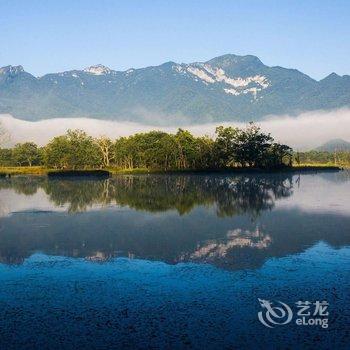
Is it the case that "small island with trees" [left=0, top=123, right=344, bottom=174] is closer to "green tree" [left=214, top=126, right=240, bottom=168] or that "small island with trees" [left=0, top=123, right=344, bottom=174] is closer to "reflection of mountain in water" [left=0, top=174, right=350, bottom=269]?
"green tree" [left=214, top=126, right=240, bottom=168]

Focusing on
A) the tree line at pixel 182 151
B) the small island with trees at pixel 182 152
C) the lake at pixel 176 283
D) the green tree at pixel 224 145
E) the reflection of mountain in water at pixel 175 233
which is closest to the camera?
the lake at pixel 176 283

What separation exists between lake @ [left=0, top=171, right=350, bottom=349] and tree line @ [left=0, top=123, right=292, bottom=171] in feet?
390

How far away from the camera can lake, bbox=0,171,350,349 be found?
572 inches

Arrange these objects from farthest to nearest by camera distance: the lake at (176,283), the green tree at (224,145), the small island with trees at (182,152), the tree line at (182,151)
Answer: the tree line at (182,151) → the small island with trees at (182,152) → the green tree at (224,145) → the lake at (176,283)

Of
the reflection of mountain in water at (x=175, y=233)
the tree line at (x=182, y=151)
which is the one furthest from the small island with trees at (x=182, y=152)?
the reflection of mountain in water at (x=175, y=233)

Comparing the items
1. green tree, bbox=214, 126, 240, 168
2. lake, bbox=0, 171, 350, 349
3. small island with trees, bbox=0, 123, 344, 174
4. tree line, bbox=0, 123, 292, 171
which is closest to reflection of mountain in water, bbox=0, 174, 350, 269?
lake, bbox=0, 171, 350, 349

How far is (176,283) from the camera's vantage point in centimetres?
2012

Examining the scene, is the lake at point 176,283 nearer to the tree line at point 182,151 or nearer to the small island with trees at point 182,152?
the small island with trees at point 182,152

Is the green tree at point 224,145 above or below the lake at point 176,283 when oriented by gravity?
above

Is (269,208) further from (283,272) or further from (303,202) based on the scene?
(283,272)

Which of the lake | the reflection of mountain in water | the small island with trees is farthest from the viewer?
the small island with trees

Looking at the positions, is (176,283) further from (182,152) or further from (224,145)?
(182,152)

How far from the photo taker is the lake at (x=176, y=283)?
14.5 metres

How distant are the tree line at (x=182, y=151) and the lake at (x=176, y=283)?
11894 cm
